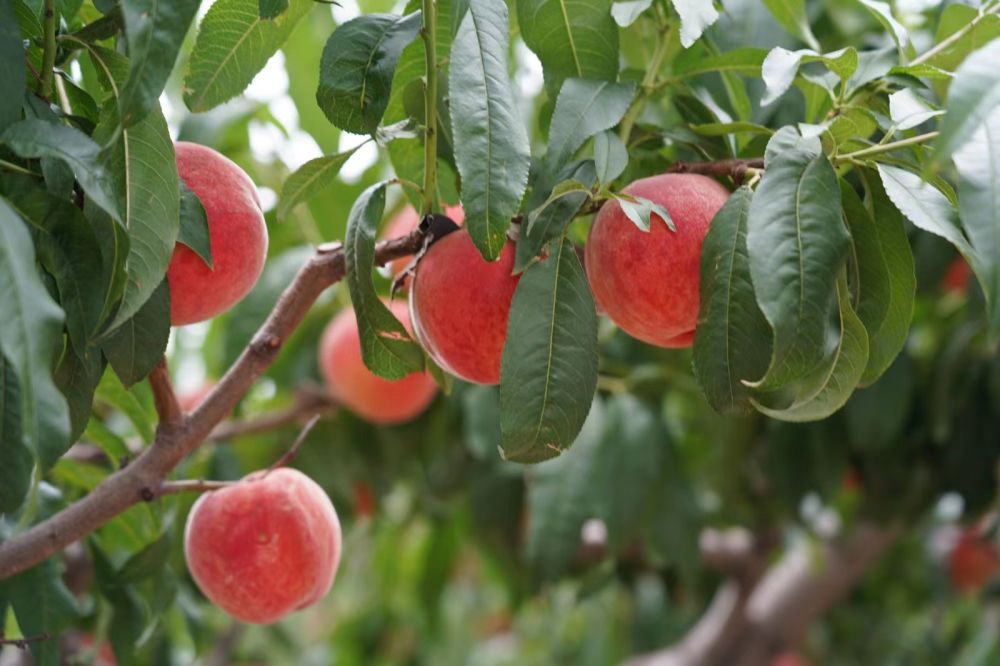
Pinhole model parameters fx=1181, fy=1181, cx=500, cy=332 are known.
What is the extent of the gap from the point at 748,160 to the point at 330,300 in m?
1.08

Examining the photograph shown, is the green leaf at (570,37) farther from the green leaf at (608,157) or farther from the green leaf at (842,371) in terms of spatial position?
the green leaf at (842,371)

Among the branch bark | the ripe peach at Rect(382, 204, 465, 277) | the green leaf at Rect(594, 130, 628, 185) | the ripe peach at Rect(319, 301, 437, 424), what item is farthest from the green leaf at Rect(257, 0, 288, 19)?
the branch bark

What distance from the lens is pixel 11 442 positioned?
638mm

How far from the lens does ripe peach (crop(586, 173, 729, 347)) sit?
0.76 m

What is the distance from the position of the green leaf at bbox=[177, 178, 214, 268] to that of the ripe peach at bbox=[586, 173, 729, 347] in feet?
0.83

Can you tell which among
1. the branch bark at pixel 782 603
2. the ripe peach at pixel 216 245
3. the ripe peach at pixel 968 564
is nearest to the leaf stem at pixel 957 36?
the ripe peach at pixel 216 245

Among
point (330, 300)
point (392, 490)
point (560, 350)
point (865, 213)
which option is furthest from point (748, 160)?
point (392, 490)

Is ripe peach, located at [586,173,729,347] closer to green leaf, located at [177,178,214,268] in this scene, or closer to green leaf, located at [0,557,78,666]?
green leaf, located at [177,178,214,268]

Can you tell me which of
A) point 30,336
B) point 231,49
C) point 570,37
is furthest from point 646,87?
point 30,336

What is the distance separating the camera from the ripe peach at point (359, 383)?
1585 millimetres

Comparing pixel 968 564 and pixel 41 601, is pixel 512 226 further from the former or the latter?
pixel 968 564

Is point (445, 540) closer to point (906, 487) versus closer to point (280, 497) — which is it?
point (906, 487)

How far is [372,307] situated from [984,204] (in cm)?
38

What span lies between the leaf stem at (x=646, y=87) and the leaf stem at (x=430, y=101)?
158 mm
